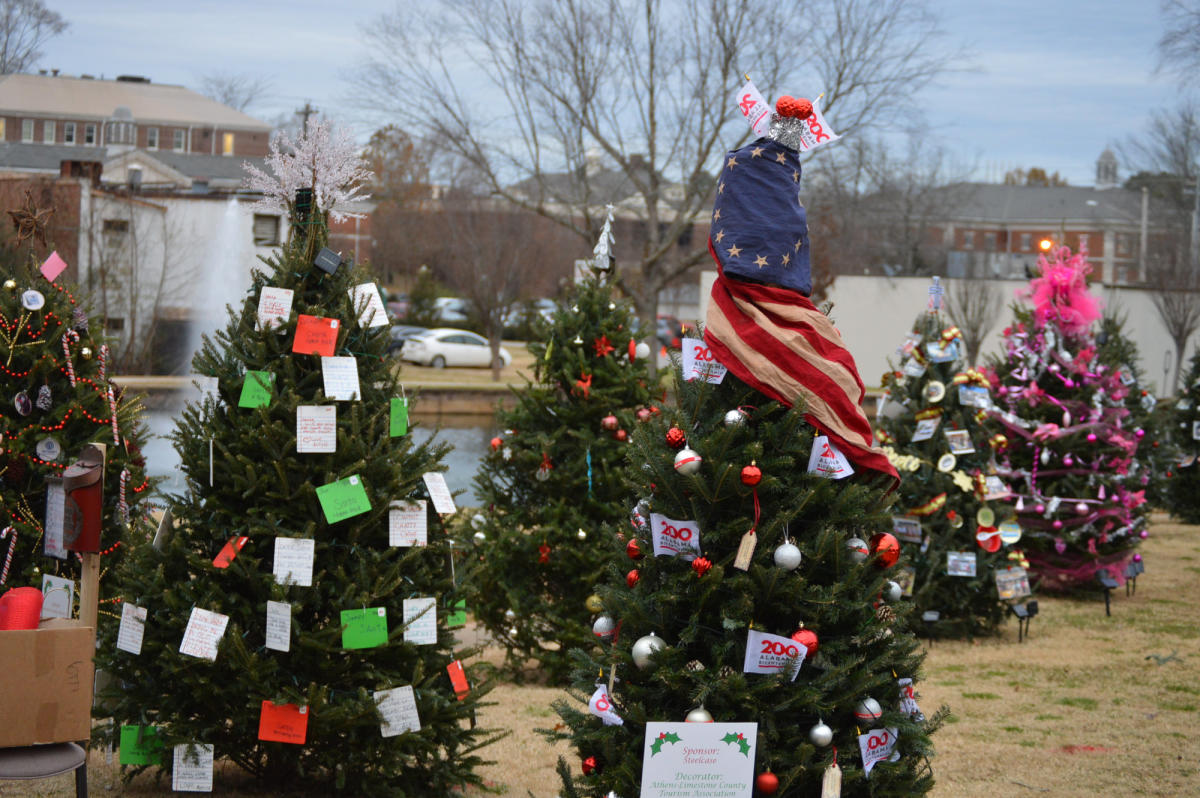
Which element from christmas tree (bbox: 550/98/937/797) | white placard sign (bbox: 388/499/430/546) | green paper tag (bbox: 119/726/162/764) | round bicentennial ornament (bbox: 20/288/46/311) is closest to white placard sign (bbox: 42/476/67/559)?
green paper tag (bbox: 119/726/162/764)

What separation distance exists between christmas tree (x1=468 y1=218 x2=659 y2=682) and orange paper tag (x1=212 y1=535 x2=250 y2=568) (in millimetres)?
2890

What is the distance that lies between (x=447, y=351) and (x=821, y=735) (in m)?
31.9

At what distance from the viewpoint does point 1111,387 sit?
34.1ft

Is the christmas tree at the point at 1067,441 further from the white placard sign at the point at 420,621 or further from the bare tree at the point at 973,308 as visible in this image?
the bare tree at the point at 973,308

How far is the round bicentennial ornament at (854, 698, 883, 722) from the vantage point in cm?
338

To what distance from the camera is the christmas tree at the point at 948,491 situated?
8.52m

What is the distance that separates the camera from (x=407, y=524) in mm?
4664

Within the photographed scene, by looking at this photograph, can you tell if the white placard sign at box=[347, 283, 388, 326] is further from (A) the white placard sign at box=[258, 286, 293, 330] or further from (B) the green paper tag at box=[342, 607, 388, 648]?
(B) the green paper tag at box=[342, 607, 388, 648]

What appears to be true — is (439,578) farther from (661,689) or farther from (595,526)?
(595,526)

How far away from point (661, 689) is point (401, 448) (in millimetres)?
1841

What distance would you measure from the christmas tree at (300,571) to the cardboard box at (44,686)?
1.73 feet

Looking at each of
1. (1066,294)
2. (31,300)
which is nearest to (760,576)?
(31,300)

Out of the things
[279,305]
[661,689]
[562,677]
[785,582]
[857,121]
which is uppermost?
[857,121]

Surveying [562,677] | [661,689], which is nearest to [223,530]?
[661,689]
